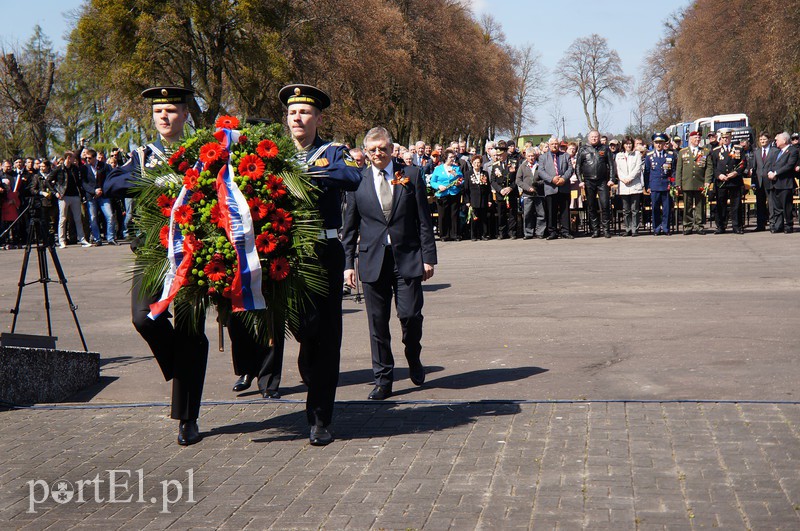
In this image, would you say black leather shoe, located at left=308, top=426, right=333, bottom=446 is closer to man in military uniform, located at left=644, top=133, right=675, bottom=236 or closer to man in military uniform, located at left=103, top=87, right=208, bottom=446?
man in military uniform, located at left=103, top=87, right=208, bottom=446

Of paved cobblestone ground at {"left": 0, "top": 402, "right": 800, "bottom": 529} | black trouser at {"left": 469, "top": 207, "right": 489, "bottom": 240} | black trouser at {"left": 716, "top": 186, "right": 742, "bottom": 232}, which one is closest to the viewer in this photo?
paved cobblestone ground at {"left": 0, "top": 402, "right": 800, "bottom": 529}

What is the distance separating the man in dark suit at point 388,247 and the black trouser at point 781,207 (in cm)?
1520

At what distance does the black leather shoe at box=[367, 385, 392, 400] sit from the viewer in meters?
7.63

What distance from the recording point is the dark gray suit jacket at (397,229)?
7.80m

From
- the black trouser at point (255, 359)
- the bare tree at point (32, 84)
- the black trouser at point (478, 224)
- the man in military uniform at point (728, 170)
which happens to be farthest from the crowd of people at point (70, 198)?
the bare tree at point (32, 84)

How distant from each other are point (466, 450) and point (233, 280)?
5.51ft

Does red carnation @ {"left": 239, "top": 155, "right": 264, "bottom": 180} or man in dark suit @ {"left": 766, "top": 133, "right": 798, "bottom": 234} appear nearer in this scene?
red carnation @ {"left": 239, "top": 155, "right": 264, "bottom": 180}

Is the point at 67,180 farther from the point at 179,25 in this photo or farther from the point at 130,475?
the point at 130,475

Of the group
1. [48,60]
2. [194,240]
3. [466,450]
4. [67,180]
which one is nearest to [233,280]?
[194,240]

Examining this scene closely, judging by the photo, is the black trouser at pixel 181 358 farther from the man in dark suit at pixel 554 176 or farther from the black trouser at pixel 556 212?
the black trouser at pixel 556 212

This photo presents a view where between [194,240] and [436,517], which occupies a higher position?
[194,240]

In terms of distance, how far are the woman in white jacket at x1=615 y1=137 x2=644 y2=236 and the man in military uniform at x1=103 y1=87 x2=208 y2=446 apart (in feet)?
53.9

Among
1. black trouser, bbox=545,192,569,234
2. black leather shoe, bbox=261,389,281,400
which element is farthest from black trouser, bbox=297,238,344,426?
black trouser, bbox=545,192,569,234

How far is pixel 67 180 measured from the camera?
79.5ft
